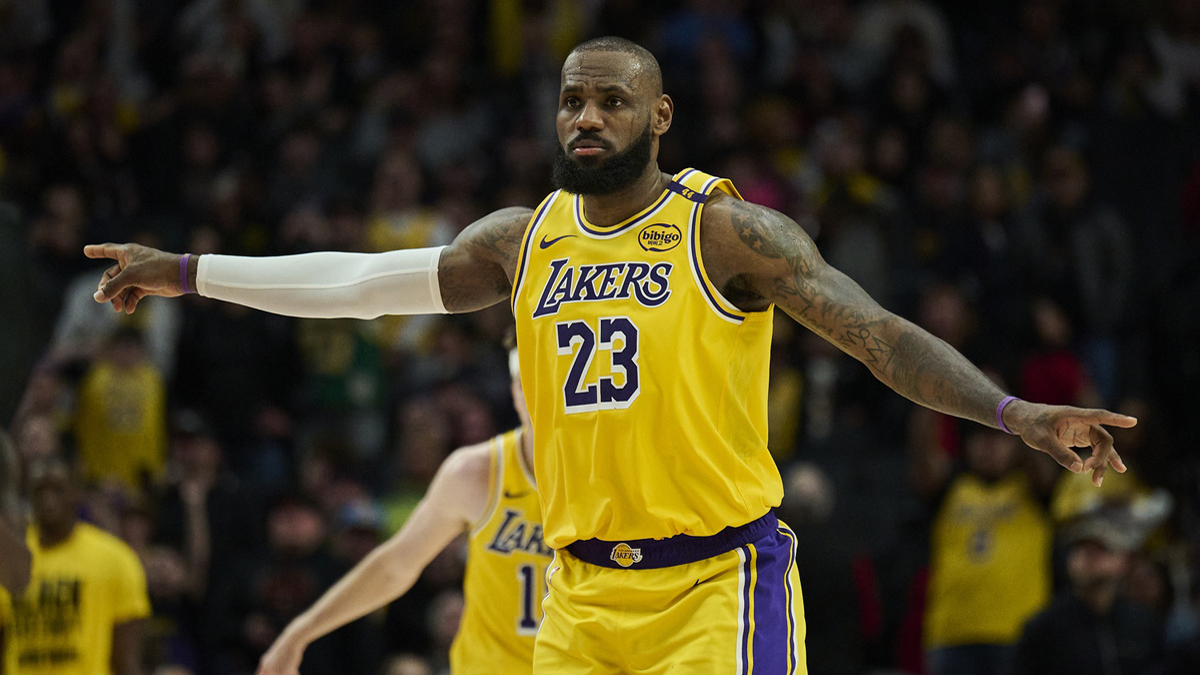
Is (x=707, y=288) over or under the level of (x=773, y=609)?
over

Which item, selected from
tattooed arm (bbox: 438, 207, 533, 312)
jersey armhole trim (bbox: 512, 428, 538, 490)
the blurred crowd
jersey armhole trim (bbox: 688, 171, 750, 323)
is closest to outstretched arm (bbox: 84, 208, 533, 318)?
tattooed arm (bbox: 438, 207, 533, 312)

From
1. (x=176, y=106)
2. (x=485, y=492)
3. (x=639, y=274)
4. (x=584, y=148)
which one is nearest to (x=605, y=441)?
(x=639, y=274)

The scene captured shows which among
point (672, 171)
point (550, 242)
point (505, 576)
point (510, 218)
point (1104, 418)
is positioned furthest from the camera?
point (672, 171)

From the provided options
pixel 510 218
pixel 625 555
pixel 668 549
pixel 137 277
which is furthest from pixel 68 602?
pixel 668 549

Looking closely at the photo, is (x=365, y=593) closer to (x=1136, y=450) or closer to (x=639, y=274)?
(x=639, y=274)

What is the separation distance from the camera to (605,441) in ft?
16.1

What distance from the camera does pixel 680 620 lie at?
490 cm

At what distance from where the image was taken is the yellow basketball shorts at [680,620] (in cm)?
484

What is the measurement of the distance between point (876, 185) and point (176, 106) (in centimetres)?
653

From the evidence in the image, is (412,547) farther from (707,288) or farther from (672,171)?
(672,171)

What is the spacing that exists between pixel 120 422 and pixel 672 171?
5.10m

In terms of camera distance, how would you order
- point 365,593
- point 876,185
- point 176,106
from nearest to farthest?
1. point 365,593
2. point 876,185
3. point 176,106

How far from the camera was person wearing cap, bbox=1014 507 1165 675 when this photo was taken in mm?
9414

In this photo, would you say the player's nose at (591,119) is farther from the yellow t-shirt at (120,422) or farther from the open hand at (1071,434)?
the yellow t-shirt at (120,422)
